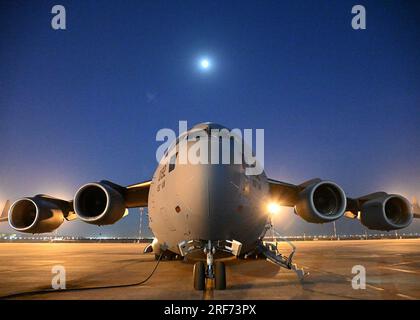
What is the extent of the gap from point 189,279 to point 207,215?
2.33m

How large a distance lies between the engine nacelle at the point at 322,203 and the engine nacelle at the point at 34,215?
7970mm

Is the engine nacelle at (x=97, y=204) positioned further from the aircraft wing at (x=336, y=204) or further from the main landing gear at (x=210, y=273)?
the aircraft wing at (x=336, y=204)

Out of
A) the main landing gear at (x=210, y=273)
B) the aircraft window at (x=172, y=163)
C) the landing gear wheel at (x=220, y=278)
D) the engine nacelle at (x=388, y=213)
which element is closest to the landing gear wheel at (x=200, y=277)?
the main landing gear at (x=210, y=273)

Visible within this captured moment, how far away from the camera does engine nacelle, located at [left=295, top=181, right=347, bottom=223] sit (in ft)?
29.3

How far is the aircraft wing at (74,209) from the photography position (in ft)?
30.6

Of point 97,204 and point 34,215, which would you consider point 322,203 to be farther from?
point 34,215

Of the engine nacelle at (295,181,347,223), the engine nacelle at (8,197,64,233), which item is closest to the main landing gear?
the engine nacelle at (295,181,347,223)

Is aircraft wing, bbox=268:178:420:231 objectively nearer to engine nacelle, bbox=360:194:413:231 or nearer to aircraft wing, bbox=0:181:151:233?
engine nacelle, bbox=360:194:413:231

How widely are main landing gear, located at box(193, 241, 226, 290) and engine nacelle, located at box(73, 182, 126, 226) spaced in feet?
14.0

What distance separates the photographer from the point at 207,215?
19.2 feet

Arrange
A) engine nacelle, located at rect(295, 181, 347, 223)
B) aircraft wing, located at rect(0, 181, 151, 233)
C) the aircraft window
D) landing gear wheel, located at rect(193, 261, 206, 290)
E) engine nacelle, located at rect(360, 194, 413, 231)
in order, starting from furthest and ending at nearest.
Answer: engine nacelle, located at rect(360, 194, 413, 231), aircraft wing, located at rect(0, 181, 151, 233), engine nacelle, located at rect(295, 181, 347, 223), the aircraft window, landing gear wheel, located at rect(193, 261, 206, 290)

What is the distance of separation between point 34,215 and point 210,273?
724 centimetres

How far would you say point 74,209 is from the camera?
9047mm

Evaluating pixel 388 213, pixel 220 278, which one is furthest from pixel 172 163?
pixel 388 213
